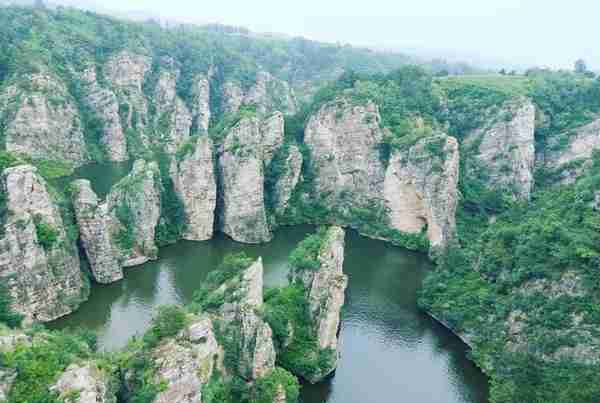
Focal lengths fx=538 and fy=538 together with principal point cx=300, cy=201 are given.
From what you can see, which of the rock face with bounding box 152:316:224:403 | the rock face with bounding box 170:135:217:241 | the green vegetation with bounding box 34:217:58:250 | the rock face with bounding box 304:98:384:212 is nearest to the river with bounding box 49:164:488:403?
the rock face with bounding box 170:135:217:241

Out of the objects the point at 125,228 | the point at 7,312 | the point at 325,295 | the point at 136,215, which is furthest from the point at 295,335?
the point at 136,215

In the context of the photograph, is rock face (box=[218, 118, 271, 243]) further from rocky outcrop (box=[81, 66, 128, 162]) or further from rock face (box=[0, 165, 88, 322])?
rocky outcrop (box=[81, 66, 128, 162])

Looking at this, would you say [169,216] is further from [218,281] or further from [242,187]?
[218,281]

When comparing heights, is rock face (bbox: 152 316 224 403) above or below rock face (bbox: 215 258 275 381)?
above

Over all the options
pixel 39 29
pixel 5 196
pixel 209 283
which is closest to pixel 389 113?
pixel 209 283

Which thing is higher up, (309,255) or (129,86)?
(129,86)

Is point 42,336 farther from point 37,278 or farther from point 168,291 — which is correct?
point 168,291
